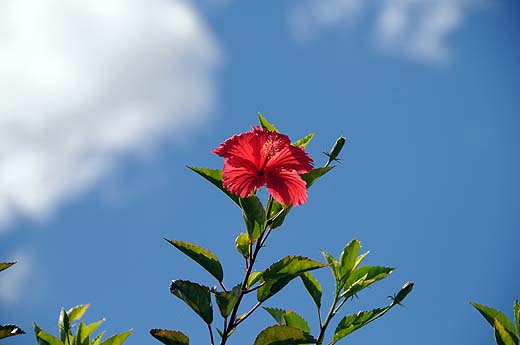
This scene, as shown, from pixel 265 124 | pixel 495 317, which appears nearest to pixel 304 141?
pixel 265 124

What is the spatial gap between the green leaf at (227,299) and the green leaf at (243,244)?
0.12 metres

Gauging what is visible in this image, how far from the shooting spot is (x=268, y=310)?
7.54ft

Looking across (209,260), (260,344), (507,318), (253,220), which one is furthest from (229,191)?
(507,318)

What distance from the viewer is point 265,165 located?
6.19 ft

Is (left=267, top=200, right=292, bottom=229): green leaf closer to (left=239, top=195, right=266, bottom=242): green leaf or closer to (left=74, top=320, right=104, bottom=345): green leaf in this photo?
(left=239, top=195, right=266, bottom=242): green leaf

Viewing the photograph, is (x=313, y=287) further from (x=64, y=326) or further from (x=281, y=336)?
(x=64, y=326)

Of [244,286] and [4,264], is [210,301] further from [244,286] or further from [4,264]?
[4,264]

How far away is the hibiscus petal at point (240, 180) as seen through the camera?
5.89 feet

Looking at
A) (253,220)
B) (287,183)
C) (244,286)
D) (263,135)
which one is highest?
(263,135)

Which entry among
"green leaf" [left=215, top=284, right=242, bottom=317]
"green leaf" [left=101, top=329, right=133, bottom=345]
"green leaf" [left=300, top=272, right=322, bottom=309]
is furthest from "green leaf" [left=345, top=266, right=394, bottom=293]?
"green leaf" [left=101, top=329, right=133, bottom=345]

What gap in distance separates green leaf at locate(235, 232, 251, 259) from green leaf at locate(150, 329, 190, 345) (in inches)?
12.3

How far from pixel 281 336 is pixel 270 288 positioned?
157 millimetres

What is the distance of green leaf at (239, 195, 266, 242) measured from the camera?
1.80 metres

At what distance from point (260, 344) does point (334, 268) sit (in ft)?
1.53
